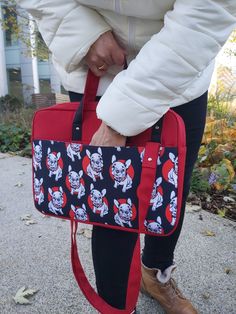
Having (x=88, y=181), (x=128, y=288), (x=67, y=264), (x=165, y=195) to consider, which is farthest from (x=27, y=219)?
(x=165, y=195)

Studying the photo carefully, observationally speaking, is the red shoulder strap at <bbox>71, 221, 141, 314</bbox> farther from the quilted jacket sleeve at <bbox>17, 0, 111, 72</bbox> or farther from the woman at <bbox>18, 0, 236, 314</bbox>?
the quilted jacket sleeve at <bbox>17, 0, 111, 72</bbox>

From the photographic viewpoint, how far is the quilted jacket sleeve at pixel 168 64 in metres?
0.90

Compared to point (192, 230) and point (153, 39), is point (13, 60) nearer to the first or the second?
point (192, 230)

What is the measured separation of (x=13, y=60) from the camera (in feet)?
58.2

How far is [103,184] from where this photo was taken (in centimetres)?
109

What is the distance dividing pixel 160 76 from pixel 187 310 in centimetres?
118

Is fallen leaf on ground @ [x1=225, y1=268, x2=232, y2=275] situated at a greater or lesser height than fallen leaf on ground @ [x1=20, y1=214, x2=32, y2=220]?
greater

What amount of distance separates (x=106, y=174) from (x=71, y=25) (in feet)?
1.46

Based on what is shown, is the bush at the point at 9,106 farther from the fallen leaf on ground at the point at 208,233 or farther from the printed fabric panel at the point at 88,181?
the printed fabric panel at the point at 88,181

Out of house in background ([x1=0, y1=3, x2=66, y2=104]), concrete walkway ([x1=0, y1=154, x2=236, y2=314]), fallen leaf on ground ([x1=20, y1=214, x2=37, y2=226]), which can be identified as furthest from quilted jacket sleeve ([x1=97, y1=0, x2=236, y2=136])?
house in background ([x1=0, y1=3, x2=66, y2=104])

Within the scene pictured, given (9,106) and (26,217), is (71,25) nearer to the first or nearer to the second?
(26,217)

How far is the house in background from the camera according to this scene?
16.8 meters

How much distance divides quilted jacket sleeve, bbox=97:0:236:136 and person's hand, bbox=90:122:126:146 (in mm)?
51

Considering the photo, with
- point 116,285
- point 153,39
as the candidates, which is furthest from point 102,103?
point 116,285
